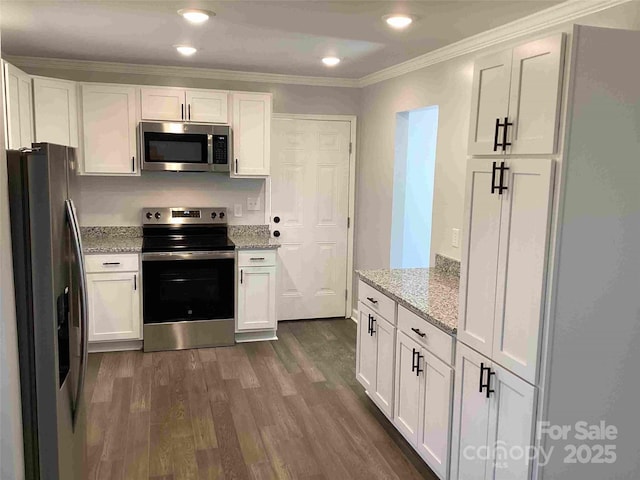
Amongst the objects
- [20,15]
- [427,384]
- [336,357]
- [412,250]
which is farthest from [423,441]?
[20,15]

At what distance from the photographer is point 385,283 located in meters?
3.37

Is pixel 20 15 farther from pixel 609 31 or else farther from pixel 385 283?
pixel 609 31

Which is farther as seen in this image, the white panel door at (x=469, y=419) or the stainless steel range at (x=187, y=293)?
the stainless steel range at (x=187, y=293)

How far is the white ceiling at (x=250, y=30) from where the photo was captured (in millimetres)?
2807

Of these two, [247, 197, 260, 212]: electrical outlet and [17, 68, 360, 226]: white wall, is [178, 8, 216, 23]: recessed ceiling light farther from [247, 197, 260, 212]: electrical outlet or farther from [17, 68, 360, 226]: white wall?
[247, 197, 260, 212]: electrical outlet

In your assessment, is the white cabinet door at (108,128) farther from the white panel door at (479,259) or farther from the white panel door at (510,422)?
the white panel door at (510,422)

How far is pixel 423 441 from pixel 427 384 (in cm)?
33

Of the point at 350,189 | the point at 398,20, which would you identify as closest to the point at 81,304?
the point at 398,20

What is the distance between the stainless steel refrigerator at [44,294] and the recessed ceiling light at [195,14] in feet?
4.08

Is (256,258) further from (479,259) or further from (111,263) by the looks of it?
(479,259)

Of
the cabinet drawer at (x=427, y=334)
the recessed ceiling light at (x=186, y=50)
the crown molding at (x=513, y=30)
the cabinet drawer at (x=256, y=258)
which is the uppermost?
the recessed ceiling light at (x=186, y=50)

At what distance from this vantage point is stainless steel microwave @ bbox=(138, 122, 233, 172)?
4.56m

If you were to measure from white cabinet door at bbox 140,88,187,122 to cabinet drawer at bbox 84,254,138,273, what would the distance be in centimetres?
120

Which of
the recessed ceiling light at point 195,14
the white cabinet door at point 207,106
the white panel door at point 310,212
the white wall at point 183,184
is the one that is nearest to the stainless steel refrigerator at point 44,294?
the recessed ceiling light at point 195,14
